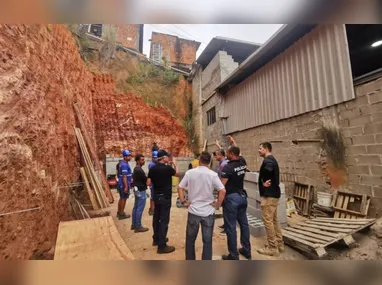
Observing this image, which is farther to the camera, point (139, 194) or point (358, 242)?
point (139, 194)

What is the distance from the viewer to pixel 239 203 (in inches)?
137

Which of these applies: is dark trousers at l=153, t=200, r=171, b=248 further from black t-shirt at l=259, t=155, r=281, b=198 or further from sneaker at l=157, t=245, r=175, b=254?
black t-shirt at l=259, t=155, r=281, b=198

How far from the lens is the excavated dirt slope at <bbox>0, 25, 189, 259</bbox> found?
109 inches

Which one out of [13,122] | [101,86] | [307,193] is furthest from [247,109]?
[101,86]

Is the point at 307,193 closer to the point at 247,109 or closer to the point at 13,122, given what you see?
the point at 247,109

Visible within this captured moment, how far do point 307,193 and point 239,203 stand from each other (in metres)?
2.94

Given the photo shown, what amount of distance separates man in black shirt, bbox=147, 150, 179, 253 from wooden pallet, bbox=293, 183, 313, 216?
12.2 ft

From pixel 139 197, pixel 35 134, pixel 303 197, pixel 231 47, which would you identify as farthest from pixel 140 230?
pixel 231 47

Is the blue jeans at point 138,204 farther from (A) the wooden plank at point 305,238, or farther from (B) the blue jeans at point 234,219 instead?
(A) the wooden plank at point 305,238

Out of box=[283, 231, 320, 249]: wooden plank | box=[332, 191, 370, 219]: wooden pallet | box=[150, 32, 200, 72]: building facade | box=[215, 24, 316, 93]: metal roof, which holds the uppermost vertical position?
box=[150, 32, 200, 72]: building facade

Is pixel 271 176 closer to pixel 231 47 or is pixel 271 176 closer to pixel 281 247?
pixel 281 247

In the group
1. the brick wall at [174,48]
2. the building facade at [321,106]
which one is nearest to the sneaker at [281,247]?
the building facade at [321,106]

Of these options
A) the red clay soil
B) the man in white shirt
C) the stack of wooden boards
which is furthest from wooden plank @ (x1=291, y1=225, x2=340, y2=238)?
the red clay soil

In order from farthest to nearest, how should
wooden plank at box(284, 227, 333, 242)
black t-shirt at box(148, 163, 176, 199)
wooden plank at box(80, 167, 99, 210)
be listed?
wooden plank at box(80, 167, 99, 210), black t-shirt at box(148, 163, 176, 199), wooden plank at box(284, 227, 333, 242)
